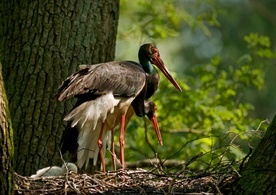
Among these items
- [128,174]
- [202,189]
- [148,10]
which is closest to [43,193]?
[128,174]

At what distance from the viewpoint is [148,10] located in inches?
390

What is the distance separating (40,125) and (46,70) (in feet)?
1.48

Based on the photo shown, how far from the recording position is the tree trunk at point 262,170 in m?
4.74

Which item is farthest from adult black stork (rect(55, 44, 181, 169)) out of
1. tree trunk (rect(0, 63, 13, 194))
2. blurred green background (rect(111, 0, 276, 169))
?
tree trunk (rect(0, 63, 13, 194))

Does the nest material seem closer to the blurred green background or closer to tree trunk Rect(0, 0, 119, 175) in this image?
tree trunk Rect(0, 0, 119, 175)

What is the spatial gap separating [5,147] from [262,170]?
55.7 inches

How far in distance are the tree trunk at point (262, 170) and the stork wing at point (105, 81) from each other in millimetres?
1943

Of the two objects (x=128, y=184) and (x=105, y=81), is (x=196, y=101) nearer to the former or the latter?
(x=105, y=81)

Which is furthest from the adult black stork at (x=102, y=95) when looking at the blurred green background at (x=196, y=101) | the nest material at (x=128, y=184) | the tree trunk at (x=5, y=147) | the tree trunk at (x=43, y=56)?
the tree trunk at (x=5, y=147)

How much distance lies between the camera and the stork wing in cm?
656

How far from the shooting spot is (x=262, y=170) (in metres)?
4.80

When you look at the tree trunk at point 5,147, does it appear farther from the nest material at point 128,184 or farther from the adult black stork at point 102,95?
the adult black stork at point 102,95

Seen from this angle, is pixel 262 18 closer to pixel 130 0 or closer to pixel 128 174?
pixel 130 0

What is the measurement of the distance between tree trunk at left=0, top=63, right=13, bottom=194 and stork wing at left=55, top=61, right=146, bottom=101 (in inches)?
71.0
